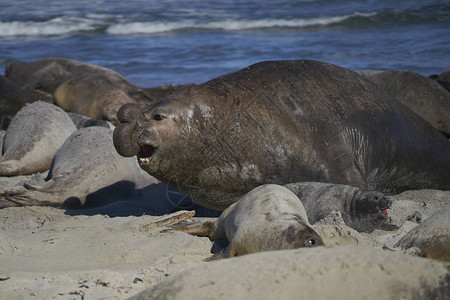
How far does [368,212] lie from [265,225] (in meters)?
A: 1.06

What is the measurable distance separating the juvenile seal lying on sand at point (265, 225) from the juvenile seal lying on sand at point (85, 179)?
207 centimetres

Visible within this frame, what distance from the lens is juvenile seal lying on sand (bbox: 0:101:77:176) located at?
805 cm

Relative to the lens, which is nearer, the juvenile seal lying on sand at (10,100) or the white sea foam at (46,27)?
the juvenile seal lying on sand at (10,100)

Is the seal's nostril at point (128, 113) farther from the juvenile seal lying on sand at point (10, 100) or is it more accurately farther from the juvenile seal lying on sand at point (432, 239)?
the juvenile seal lying on sand at point (10, 100)

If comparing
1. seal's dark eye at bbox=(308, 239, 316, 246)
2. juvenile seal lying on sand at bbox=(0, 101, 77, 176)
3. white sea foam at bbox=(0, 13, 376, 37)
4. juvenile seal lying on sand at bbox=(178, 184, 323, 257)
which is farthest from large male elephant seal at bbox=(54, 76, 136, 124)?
white sea foam at bbox=(0, 13, 376, 37)

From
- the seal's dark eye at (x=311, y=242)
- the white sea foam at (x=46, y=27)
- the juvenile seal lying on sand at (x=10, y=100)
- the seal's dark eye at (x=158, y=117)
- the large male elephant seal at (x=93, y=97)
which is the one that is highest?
the seal's dark eye at (x=158, y=117)

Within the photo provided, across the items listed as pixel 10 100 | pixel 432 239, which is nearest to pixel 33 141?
pixel 10 100

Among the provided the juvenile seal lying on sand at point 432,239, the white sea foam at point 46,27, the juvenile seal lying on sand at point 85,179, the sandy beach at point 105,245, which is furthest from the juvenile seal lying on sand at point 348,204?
the white sea foam at point 46,27

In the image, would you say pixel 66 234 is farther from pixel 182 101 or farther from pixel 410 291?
pixel 410 291

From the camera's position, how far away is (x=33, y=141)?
816 centimetres

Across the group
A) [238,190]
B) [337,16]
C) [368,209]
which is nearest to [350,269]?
[368,209]

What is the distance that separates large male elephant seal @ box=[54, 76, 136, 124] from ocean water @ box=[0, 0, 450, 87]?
2118 millimetres

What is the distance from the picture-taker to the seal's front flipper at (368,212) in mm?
4922

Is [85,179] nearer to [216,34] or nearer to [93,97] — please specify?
[93,97]
